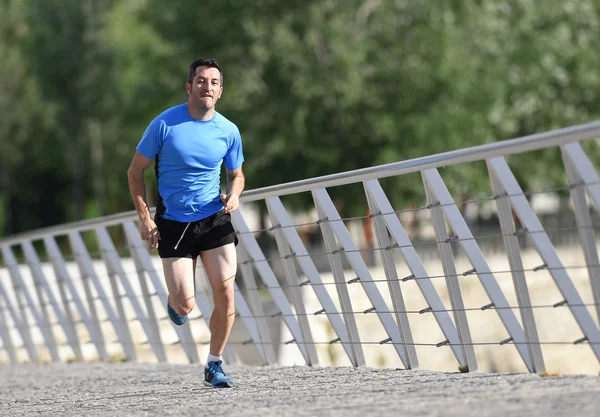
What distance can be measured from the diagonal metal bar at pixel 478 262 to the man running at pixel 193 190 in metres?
1.11

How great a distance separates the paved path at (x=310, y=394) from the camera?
5934mm

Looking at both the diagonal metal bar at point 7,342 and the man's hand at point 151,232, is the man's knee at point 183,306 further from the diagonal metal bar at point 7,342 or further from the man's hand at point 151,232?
the diagonal metal bar at point 7,342

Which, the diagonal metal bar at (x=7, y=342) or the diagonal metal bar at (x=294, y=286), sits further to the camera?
the diagonal metal bar at (x=7, y=342)

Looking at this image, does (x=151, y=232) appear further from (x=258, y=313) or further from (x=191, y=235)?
(x=258, y=313)

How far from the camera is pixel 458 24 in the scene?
3525 centimetres

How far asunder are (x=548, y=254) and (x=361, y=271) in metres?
2.02

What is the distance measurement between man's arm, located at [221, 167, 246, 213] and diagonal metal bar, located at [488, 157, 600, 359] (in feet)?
4.94

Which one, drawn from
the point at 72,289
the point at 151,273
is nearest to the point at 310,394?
the point at 151,273

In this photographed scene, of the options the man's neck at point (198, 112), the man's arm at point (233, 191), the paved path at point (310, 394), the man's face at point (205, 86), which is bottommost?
the paved path at point (310, 394)

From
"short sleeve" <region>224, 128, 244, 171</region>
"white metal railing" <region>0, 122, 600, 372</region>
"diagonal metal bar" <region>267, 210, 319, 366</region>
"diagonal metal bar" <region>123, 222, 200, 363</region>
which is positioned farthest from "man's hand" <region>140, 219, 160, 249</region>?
"diagonal metal bar" <region>123, 222, 200, 363</region>

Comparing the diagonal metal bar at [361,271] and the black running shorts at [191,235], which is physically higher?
the black running shorts at [191,235]

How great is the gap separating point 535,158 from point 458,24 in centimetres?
415

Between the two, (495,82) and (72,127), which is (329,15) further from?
(72,127)

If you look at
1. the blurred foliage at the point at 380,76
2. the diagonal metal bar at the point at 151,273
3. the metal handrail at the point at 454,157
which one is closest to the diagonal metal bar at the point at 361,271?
the metal handrail at the point at 454,157
